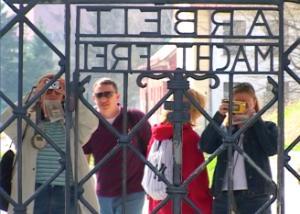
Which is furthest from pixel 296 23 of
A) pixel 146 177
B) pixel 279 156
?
pixel 279 156

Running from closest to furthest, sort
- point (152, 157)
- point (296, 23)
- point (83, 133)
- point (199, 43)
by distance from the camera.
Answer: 1. point (199, 43)
2. point (83, 133)
3. point (152, 157)
4. point (296, 23)

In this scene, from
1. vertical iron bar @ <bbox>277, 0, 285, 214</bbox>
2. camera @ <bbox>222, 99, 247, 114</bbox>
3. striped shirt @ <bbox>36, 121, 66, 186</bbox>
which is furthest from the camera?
striped shirt @ <bbox>36, 121, 66, 186</bbox>

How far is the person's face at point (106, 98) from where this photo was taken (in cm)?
619

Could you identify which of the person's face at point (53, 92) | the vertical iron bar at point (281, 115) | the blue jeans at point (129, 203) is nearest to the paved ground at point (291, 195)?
the blue jeans at point (129, 203)

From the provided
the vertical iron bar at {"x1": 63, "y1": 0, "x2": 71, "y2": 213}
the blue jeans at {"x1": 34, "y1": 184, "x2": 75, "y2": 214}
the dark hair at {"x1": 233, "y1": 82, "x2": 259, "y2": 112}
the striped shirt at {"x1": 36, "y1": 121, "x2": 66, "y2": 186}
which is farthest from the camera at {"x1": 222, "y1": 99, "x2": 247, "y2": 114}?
the blue jeans at {"x1": 34, "y1": 184, "x2": 75, "y2": 214}

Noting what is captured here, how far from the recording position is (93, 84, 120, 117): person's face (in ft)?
20.3

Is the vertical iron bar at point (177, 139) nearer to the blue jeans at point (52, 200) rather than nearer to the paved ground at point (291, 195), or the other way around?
the blue jeans at point (52, 200)

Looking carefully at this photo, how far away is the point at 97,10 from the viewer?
12.0 feet

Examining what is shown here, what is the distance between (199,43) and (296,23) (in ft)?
32.1

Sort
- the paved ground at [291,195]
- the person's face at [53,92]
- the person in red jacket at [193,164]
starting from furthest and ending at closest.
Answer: the paved ground at [291,195], the person in red jacket at [193,164], the person's face at [53,92]

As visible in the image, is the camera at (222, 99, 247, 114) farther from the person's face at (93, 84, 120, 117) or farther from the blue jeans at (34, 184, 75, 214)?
the person's face at (93, 84, 120, 117)

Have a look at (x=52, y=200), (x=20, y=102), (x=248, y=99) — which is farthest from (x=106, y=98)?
(x=20, y=102)

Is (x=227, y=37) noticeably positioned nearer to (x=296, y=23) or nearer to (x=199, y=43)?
(x=199, y=43)

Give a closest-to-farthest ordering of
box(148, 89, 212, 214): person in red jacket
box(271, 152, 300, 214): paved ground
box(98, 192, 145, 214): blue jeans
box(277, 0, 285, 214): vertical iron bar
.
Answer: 1. box(277, 0, 285, 214): vertical iron bar
2. box(148, 89, 212, 214): person in red jacket
3. box(98, 192, 145, 214): blue jeans
4. box(271, 152, 300, 214): paved ground
